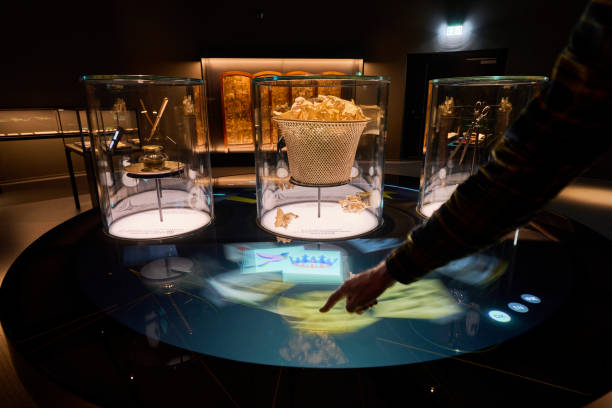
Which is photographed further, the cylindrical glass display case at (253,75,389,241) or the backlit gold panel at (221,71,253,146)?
the backlit gold panel at (221,71,253,146)

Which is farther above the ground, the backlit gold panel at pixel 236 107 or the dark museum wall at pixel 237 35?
the dark museum wall at pixel 237 35

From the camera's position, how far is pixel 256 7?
222 inches

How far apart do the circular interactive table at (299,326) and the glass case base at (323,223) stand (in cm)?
12

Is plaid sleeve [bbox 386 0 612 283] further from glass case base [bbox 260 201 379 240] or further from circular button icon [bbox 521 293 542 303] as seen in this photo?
glass case base [bbox 260 201 379 240]

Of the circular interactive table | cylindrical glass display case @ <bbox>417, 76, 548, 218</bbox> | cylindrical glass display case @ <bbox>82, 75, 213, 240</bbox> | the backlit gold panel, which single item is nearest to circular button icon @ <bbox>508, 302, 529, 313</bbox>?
the circular interactive table

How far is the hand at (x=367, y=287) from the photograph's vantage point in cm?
64

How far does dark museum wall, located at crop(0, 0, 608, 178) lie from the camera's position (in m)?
4.75

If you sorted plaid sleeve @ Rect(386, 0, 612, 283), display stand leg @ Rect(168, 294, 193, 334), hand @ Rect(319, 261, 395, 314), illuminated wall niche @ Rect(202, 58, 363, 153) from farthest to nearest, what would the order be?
illuminated wall niche @ Rect(202, 58, 363, 153) → display stand leg @ Rect(168, 294, 193, 334) → hand @ Rect(319, 261, 395, 314) → plaid sleeve @ Rect(386, 0, 612, 283)

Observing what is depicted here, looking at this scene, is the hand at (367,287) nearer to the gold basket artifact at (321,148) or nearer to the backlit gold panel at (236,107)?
the gold basket artifact at (321,148)

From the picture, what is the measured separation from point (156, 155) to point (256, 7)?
4.50 m

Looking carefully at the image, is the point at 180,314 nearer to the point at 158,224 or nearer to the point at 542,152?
the point at 158,224

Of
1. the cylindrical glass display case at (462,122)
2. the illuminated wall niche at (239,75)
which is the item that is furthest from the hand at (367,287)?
the illuminated wall niche at (239,75)

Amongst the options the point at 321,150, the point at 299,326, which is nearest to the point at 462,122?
the point at 321,150

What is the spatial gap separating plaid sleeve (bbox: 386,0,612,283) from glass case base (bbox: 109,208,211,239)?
5.44 ft
